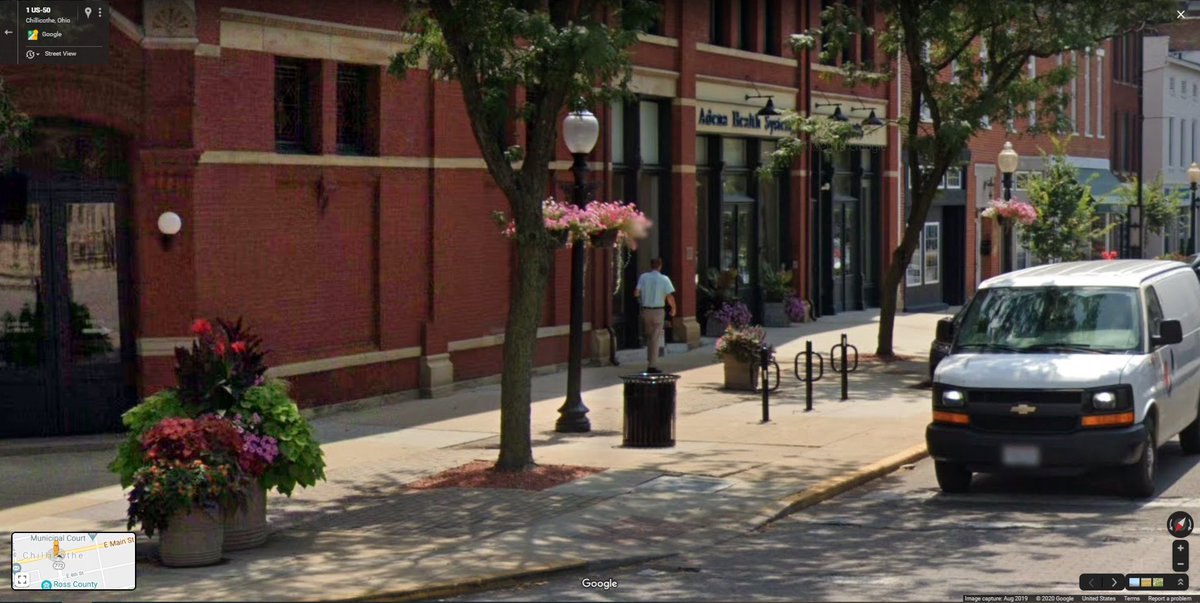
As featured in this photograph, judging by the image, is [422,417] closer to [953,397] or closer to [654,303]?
[654,303]

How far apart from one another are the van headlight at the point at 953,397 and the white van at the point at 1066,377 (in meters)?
0.01

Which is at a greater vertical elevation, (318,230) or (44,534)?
(318,230)

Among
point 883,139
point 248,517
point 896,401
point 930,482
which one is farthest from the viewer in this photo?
point 883,139

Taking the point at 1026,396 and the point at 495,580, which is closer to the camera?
the point at 495,580

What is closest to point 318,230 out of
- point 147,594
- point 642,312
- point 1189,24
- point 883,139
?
point 642,312

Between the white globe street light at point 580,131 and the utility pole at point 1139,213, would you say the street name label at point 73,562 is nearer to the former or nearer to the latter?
the white globe street light at point 580,131

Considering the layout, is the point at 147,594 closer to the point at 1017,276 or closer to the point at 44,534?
the point at 44,534

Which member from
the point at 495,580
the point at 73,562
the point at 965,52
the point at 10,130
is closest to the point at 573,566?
the point at 495,580

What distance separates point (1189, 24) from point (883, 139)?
1598 inches

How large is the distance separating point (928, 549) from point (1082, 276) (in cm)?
486

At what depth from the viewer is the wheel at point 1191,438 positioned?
1717 centimetres

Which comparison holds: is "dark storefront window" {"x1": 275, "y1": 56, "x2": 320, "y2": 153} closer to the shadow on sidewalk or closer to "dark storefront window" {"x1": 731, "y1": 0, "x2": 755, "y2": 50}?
the shadow on sidewalk

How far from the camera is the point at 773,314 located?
35.0 m

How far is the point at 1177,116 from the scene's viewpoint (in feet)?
220
